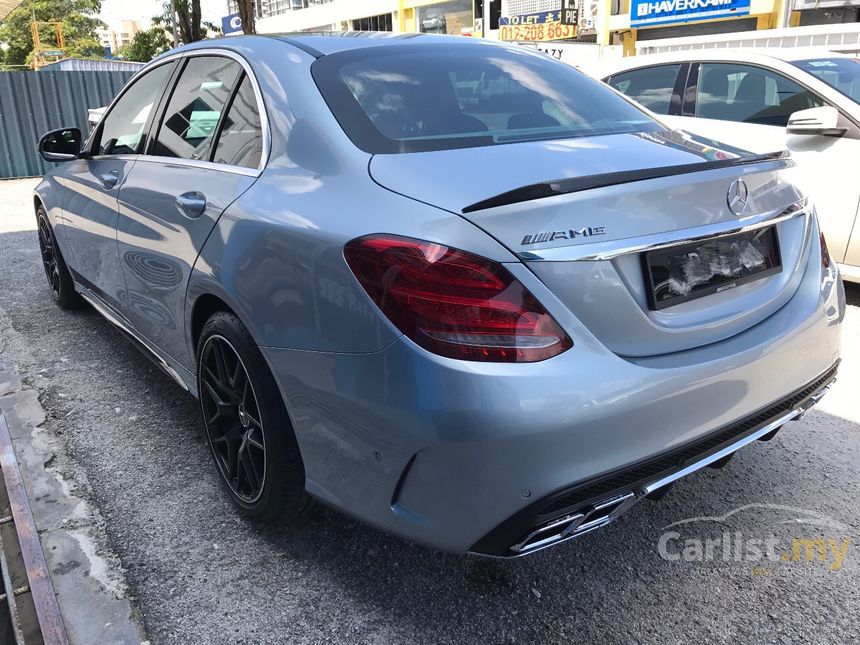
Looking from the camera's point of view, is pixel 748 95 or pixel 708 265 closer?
pixel 708 265

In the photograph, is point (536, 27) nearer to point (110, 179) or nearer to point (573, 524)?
point (110, 179)

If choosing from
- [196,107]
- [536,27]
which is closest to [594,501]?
[196,107]

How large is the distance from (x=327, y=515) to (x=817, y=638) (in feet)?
5.16

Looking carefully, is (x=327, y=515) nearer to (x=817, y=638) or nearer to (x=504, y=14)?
(x=817, y=638)

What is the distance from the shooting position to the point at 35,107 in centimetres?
1427

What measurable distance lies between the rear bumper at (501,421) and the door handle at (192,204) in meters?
0.77

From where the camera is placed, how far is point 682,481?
2.77 metres

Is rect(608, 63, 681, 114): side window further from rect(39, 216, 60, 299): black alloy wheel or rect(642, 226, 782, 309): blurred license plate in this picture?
rect(39, 216, 60, 299): black alloy wheel

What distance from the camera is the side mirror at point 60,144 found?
4.08 metres

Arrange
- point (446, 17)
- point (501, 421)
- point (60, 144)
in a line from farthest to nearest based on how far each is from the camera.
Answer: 1. point (446, 17)
2. point (60, 144)
3. point (501, 421)

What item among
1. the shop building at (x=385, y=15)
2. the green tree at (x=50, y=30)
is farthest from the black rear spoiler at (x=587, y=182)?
the green tree at (x=50, y=30)

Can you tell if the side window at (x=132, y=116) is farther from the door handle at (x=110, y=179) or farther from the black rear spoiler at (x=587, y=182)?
the black rear spoiler at (x=587, y=182)

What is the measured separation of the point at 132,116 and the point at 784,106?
162 inches

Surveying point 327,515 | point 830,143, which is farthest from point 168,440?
point 830,143
